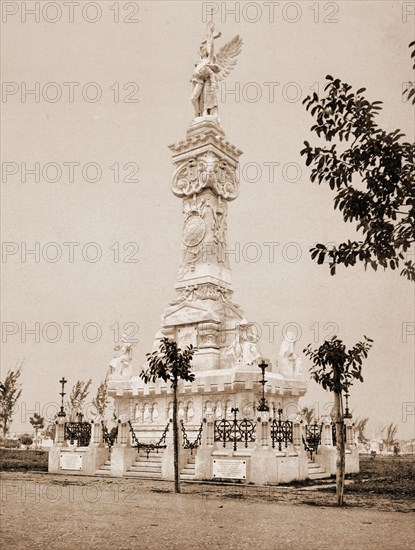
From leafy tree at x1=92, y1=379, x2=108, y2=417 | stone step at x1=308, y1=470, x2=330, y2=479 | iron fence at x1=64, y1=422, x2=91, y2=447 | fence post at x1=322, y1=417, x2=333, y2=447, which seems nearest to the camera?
stone step at x1=308, y1=470, x2=330, y2=479

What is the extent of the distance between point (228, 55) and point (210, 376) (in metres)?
20.1

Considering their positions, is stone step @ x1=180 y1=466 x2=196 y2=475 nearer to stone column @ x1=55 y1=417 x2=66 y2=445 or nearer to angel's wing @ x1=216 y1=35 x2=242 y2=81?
stone column @ x1=55 y1=417 x2=66 y2=445

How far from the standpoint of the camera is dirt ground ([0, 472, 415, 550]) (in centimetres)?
867

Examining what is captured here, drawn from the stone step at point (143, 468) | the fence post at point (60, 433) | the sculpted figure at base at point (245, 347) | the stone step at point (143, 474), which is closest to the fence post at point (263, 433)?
the stone step at point (143, 474)

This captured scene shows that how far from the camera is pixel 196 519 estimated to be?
1088 centimetres

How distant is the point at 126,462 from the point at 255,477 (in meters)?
5.28

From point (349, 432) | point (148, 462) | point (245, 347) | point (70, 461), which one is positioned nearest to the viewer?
point (148, 462)

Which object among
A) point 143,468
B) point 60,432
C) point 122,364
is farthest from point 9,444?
point 143,468

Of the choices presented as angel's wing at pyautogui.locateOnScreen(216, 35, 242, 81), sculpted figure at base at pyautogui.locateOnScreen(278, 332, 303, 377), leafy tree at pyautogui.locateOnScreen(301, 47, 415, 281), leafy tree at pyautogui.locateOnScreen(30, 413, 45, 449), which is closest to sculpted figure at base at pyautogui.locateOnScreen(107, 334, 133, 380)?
sculpted figure at base at pyautogui.locateOnScreen(278, 332, 303, 377)

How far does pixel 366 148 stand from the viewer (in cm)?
748

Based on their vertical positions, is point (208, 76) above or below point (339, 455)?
above

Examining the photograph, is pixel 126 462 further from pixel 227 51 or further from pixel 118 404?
pixel 227 51

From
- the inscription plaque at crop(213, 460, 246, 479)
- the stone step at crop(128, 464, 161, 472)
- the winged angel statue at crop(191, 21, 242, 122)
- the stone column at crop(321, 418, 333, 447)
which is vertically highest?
the winged angel statue at crop(191, 21, 242, 122)

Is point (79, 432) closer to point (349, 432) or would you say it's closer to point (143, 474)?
point (143, 474)
